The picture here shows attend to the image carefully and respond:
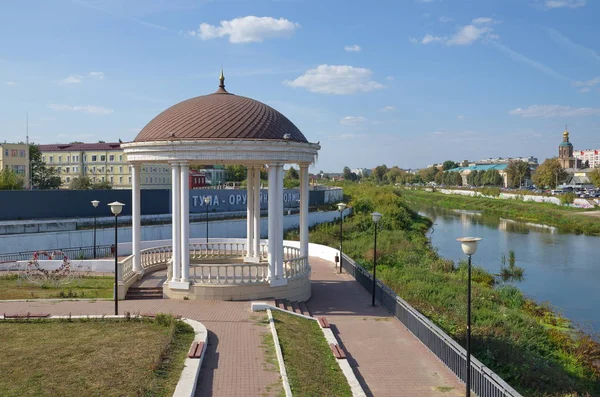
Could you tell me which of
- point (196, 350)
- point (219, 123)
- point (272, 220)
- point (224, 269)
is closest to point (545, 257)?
point (272, 220)

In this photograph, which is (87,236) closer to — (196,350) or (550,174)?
(196,350)

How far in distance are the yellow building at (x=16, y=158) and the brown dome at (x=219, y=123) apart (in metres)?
51.7

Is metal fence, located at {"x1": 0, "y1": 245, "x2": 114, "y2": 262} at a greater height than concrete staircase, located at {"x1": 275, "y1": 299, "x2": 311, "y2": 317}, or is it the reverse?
metal fence, located at {"x1": 0, "y1": 245, "x2": 114, "y2": 262}

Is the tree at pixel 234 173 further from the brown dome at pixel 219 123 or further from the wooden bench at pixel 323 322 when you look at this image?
the wooden bench at pixel 323 322

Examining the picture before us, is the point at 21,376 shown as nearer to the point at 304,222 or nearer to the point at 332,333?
the point at 332,333

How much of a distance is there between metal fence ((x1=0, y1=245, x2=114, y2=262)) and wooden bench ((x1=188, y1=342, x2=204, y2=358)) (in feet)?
51.8

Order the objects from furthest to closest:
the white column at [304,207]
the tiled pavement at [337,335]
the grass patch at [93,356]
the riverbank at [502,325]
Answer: the white column at [304,207] → the riverbank at [502,325] → the tiled pavement at [337,335] → the grass patch at [93,356]

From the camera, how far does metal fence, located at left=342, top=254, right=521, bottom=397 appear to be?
9.70 meters

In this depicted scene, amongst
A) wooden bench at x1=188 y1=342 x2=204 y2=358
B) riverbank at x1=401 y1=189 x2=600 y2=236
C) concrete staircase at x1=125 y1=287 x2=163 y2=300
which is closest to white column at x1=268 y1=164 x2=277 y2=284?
concrete staircase at x1=125 y1=287 x2=163 y2=300

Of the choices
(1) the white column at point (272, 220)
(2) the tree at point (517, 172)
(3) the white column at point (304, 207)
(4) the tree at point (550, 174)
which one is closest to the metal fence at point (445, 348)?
(3) the white column at point (304, 207)

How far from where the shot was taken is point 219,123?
54.2 feet

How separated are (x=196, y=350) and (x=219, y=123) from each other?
790cm

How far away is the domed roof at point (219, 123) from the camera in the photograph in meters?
16.3

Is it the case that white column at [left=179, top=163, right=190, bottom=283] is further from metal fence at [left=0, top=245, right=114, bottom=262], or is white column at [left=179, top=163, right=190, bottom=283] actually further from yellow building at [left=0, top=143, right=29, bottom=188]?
yellow building at [left=0, top=143, right=29, bottom=188]
